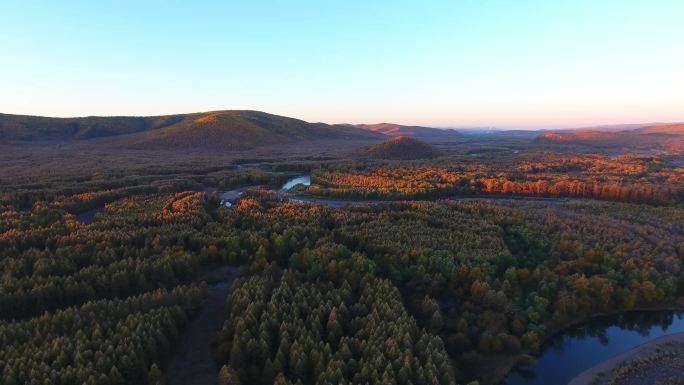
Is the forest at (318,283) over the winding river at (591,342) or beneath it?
over

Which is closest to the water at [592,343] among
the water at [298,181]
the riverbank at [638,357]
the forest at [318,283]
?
the riverbank at [638,357]

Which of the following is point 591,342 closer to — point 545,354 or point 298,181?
point 545,354

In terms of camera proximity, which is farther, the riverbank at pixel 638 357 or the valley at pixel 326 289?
the riverbank at pixel 638 357

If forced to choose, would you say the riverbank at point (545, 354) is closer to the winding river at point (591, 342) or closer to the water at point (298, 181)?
the winding river at point (591, 342)

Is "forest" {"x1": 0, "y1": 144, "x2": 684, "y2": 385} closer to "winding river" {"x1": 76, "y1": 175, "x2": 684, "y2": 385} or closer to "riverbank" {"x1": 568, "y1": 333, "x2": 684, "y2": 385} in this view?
"winding river" {"x1": 76, "y1": 175, "x2": 684, "y2": 385}

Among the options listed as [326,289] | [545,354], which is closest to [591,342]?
[545,354]

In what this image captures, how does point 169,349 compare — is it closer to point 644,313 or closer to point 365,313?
point 365,313

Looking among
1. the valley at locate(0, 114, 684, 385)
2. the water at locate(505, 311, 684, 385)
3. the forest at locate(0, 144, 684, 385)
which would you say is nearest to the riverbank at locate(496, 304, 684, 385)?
the water at locate(505, 311, 684, 385)
